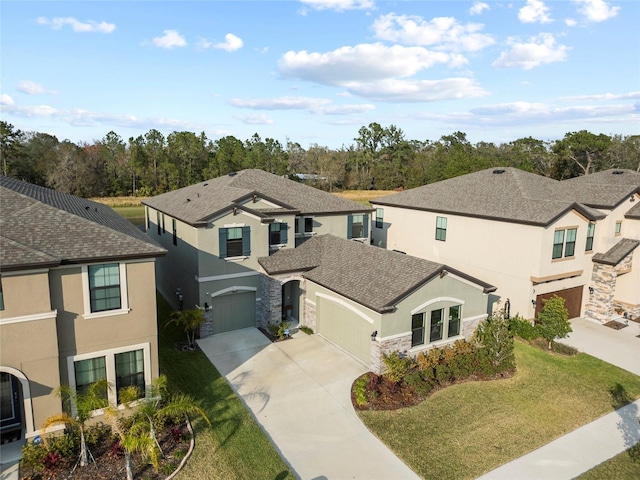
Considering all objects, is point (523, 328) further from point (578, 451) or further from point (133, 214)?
point (133, 214)

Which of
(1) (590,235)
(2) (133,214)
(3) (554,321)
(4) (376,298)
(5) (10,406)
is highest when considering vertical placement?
(1) (590,235)

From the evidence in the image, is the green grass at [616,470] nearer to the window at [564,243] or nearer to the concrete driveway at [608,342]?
the concrete driveway at [608,342]

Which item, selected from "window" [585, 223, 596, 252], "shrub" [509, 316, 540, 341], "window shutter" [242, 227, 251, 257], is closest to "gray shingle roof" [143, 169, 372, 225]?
"window shutter" [242, 227, 251, 257]

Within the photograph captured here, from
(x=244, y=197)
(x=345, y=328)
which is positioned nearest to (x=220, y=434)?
(x=345, y=328)

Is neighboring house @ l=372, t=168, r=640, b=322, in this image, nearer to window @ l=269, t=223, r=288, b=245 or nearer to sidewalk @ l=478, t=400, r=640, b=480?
sidewalk @ l=478, t=400, r=640, b=480

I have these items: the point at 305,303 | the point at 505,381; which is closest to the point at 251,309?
the point at 305,303

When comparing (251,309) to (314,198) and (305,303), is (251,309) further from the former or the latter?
(314,198)

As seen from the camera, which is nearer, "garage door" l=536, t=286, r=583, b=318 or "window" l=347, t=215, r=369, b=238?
"garage door" l=536, t=286, r=583, b=318

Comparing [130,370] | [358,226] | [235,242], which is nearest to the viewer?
[130,370]
